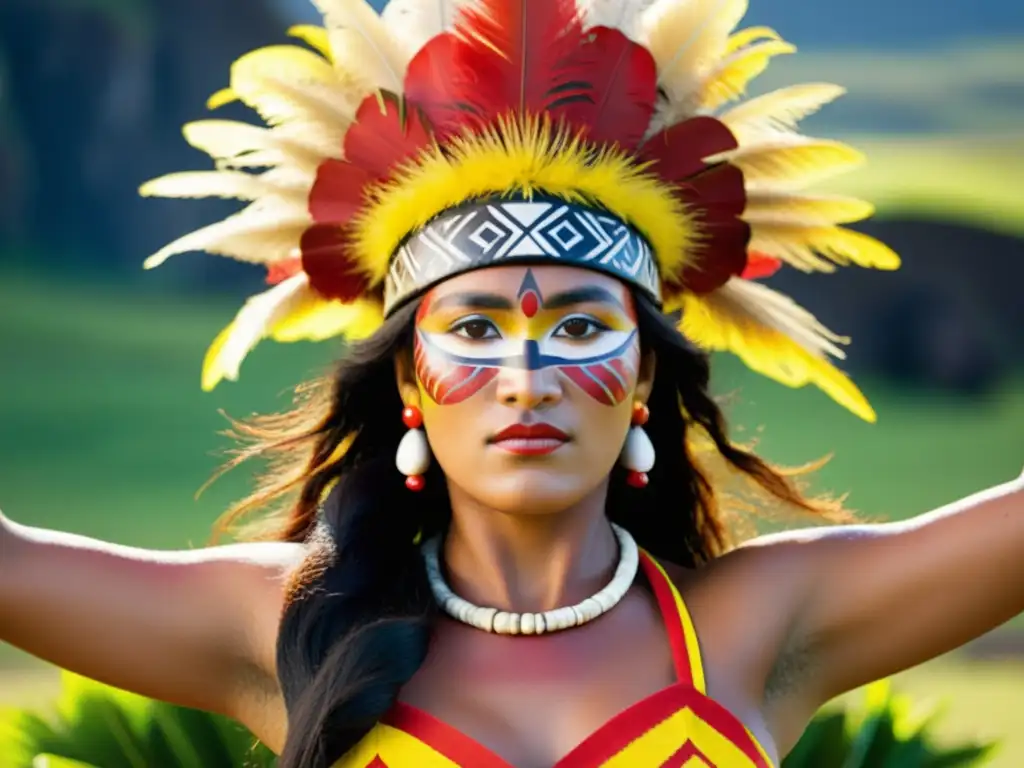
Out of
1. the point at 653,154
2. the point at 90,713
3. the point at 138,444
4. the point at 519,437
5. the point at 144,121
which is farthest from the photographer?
the point at 144,121

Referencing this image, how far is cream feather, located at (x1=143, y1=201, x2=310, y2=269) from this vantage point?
2.50 metres

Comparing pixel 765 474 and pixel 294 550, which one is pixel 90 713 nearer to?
pixel 294 550

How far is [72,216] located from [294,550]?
319 inches

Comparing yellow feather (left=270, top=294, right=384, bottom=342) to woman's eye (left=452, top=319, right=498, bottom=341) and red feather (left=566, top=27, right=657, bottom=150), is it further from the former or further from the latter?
red feather (left=566, top=27, right=657, bottom=150)

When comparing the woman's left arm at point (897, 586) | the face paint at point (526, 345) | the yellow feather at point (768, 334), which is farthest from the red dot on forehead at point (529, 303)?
the woman's left arm at point (897, 586)

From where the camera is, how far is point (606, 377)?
225 centimetres

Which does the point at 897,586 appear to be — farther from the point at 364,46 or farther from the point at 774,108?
the point at 364,46

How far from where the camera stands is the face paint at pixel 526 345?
2.23 metres

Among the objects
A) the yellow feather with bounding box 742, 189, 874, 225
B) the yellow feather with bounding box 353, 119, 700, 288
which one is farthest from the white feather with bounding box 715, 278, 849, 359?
the yellow feather with bounding box 353, 119, 700, 288

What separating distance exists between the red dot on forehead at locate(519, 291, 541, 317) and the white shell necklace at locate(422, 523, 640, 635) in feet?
1.36

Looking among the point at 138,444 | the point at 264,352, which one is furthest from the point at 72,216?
the point at 138,444

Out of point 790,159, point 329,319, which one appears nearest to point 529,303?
point 329,319

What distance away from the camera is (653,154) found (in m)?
2.40

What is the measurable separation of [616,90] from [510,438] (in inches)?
21.5
